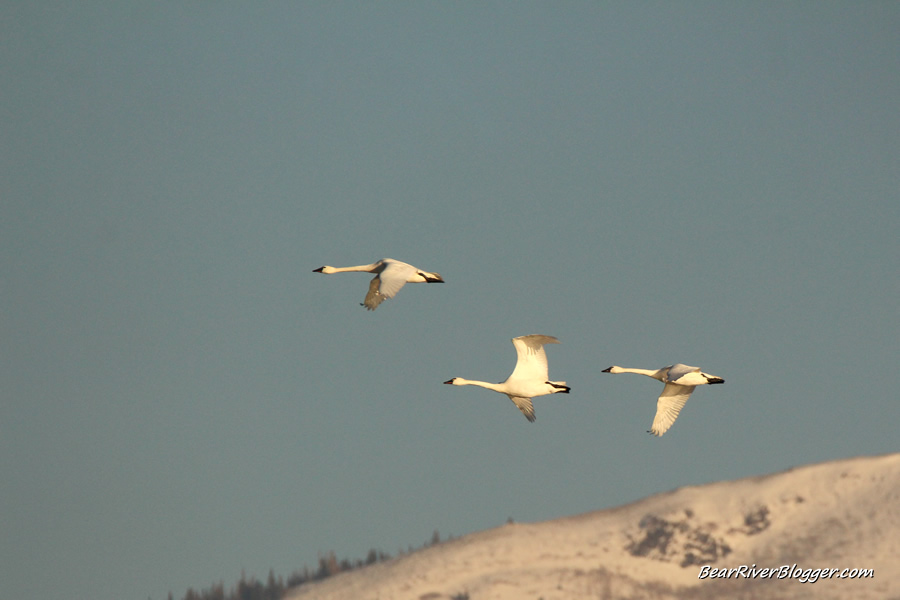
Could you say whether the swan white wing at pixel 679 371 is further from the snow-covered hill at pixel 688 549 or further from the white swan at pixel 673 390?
Result: the snow-covered hill at pixel 688 549

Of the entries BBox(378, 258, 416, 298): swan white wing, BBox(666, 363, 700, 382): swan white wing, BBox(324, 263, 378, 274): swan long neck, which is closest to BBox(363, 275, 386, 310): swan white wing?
BBox(324, 263, 378, 274): swan long neck

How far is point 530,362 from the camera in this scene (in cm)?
4891

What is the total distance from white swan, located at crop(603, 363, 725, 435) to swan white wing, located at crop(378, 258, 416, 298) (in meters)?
10.5

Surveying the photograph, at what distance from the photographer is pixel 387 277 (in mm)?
45906

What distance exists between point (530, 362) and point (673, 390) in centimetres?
626

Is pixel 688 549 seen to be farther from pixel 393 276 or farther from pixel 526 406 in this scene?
pixel 393 276

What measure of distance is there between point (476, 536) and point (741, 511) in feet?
130

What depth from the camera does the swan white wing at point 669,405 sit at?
164 feet

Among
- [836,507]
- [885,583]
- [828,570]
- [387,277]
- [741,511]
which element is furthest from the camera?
[741,511]

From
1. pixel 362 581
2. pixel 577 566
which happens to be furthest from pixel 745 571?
pixel 362 581

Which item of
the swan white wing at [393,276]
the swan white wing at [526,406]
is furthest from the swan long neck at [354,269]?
the swan white wing at [526,406]

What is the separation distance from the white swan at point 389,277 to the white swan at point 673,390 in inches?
378

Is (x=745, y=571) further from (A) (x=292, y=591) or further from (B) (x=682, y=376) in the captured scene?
(B) (x=682, y=376)

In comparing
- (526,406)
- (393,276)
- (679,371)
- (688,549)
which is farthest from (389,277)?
(688,549)
